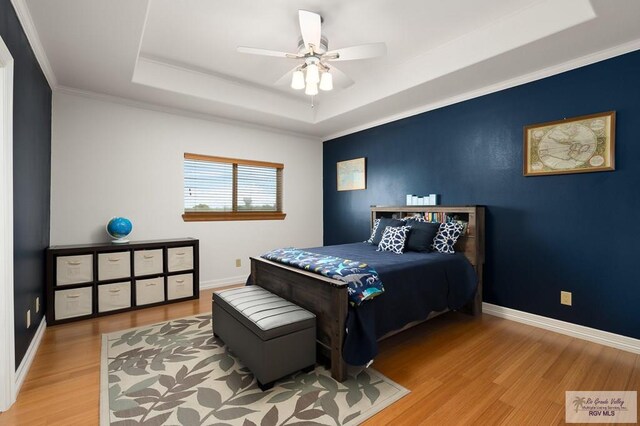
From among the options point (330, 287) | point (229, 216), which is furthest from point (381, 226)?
point (229, 216)

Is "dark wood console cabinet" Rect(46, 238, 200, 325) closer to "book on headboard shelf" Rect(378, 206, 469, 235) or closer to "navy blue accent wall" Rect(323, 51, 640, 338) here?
"book on headboard shelf" Rect(378, 206, 469, 235)

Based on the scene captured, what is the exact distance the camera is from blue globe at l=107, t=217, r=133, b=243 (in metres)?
3.44

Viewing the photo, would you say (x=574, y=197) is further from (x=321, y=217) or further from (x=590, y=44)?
(x=321, y=217)

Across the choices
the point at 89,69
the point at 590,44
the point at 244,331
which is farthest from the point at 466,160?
the point at 89,69

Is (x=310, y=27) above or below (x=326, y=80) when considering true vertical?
above

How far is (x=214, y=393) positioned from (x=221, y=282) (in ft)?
8.80

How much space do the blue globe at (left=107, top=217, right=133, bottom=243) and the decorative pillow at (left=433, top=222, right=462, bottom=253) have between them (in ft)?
11.6

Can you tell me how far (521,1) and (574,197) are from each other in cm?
174

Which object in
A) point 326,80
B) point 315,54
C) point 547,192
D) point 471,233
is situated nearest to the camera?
point 315,54

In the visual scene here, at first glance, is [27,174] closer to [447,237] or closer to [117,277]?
[117,277]

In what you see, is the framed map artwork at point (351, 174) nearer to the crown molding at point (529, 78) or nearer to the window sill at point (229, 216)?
the crown molding at point (529, 78)

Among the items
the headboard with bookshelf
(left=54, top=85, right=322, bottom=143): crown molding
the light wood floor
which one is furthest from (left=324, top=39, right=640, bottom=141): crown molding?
Answer: the light wood floor

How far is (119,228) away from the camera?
11.3ft

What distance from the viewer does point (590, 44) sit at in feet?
8.09
